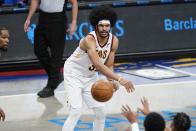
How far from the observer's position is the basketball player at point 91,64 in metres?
8.09

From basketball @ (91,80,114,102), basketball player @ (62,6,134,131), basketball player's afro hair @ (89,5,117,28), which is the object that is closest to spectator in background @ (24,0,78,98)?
basketball player @ (62,6,134,131)

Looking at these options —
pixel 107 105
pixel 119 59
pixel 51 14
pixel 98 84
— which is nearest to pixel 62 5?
pixel 51 14

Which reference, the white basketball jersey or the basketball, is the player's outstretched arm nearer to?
the white basketball jersey

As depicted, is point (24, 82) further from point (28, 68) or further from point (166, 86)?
point (166, 86)

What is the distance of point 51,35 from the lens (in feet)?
36.1

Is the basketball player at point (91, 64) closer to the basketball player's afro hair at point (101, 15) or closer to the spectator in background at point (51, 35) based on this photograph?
the basketball player's afro hair at point (101, 15)

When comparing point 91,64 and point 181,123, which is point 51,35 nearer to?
point 91,64

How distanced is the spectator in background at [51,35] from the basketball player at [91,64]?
2618mm

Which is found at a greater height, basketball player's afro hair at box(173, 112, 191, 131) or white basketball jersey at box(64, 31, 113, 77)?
white basketball jersey at box(64, 31, 113, 77)

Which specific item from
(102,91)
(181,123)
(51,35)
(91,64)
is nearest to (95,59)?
(91,64)

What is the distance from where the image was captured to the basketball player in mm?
8094

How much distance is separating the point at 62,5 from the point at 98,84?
12.5 feet

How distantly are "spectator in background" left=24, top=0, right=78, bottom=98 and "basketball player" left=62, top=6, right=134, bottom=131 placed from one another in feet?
8.59

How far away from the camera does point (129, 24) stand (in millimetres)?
13828
